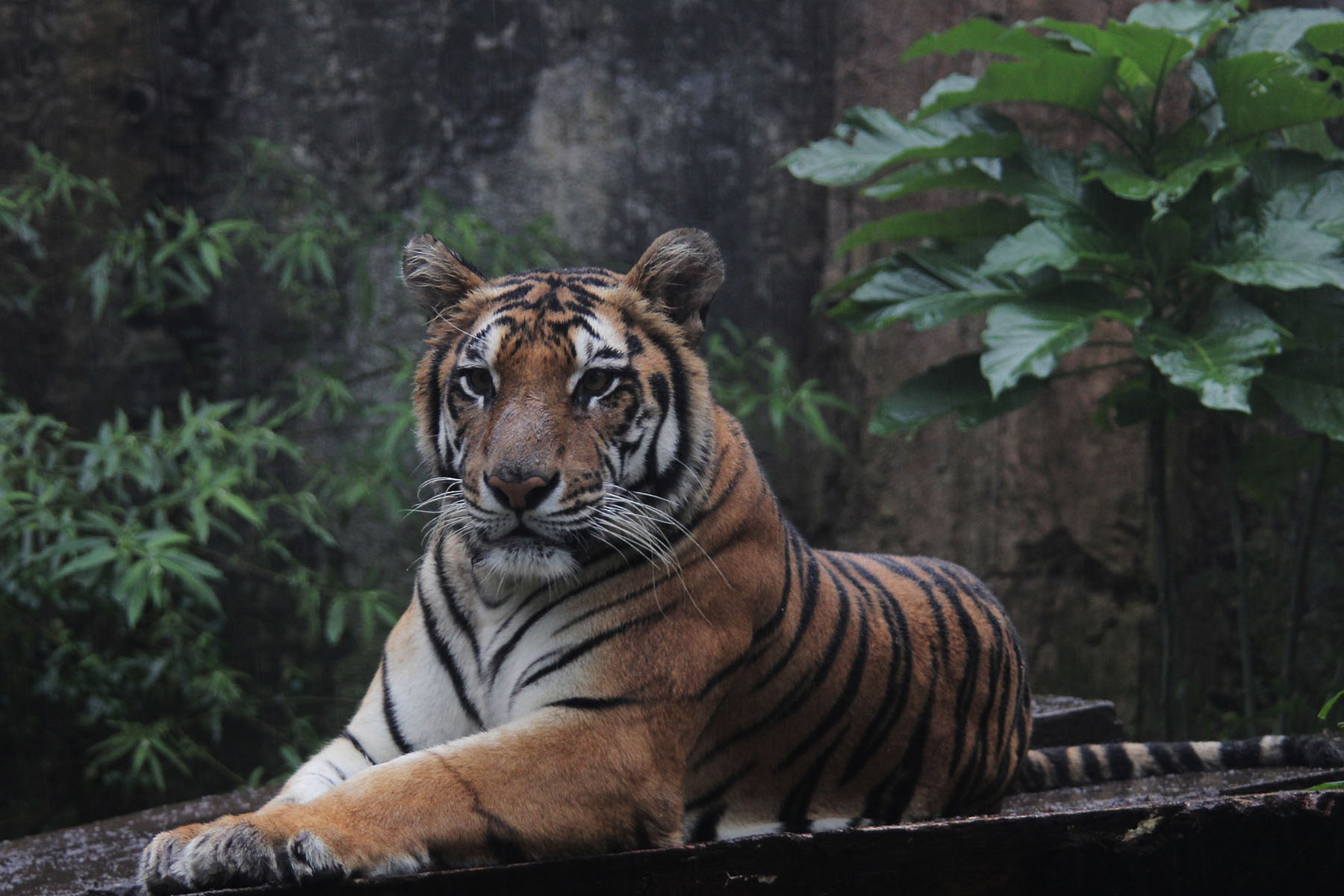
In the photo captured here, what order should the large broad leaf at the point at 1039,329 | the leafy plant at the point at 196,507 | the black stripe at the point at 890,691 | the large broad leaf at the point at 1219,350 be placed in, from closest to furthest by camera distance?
the black stripe at the point at 890,691 → the large broad leaf at the point at 1219,350 → the large broad leaf at the point at 1039,329 → the leafy plant at the point at 196,507

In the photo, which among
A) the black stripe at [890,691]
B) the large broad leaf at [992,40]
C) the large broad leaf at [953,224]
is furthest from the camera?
the large broad leaf at [953,224]

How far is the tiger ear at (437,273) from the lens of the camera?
2.12 meters

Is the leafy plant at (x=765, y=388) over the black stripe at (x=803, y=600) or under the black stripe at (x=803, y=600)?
over

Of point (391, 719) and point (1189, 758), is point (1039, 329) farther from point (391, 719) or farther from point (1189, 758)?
point (391, 719)

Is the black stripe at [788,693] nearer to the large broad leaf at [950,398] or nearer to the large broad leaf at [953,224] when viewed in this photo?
the large broad leaf at [950,398]

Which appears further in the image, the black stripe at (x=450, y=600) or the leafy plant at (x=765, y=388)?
the leafy plant at (x=765, y=388)

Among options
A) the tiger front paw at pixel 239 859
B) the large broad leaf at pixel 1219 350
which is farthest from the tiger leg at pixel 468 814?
the large broad leaf at pixel 1219 350

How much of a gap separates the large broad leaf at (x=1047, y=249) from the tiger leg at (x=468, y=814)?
83.5 inches

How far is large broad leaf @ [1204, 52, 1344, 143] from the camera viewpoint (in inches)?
138

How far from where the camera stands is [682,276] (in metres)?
2.11

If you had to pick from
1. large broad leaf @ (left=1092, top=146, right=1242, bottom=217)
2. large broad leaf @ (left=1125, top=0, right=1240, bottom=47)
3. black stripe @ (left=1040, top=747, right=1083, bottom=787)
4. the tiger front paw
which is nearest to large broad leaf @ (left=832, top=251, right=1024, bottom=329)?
large broad leaf @ (left=1092, top=146, right=1242, bottom=217)

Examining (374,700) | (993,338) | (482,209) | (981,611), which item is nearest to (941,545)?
(993,338)

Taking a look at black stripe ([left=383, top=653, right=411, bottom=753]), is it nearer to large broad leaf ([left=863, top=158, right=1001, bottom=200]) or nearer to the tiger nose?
the tiger nose

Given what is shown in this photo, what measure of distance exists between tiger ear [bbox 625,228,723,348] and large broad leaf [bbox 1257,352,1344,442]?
2212 mm
